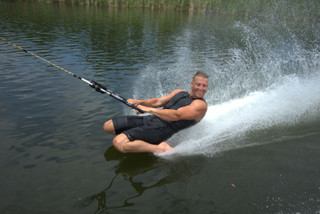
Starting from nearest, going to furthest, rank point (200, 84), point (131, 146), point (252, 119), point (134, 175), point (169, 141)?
point (134, 175), point (131, 146), point (200, 84), point (169, 141), point (252, 119)

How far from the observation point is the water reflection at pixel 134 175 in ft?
11.6

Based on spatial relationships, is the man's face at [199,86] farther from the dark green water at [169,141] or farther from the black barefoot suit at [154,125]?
the dark green water at [169,141]

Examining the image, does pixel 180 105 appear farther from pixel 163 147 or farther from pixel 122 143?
pixel 122 143

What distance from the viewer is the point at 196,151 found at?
187 inches

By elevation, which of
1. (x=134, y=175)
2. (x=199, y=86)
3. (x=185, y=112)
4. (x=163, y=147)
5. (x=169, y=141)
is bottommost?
(x=134, y=175)

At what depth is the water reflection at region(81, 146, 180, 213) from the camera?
3535mm

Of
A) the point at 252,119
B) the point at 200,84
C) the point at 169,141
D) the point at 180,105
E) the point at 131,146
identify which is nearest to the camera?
the point at 131,146

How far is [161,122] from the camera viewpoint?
188 inches

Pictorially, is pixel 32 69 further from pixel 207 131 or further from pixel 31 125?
pixel 207 131

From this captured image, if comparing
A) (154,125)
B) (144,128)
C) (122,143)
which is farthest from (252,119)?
(122,143)

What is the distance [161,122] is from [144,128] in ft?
1.21

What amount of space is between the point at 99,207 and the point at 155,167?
1249 mm

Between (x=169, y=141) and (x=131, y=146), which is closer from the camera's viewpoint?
(x=131, y=146)

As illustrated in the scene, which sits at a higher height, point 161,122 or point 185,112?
point 185,112
